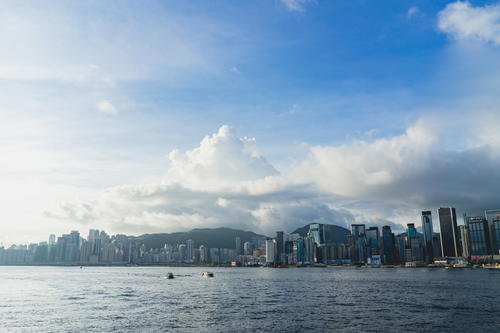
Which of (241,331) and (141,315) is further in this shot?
(141,315)

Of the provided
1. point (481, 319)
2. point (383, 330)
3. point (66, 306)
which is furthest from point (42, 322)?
point (481, 319)

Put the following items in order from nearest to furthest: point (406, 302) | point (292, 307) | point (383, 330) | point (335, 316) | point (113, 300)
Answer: point (383, 330)
point (335, 316)
point (292, 307)
point (406, 302)
point (113, 300)

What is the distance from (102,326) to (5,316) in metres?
27.8

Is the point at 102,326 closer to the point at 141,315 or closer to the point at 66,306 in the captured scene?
the point at 141,315

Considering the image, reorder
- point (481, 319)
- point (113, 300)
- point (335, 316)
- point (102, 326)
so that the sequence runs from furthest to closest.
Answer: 1. point (113, 300)
2. point (335, 316)
3. point (481, 319)
4. point (102, 326)

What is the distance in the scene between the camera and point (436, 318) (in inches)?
2689

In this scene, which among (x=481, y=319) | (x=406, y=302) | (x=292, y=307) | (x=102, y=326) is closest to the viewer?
(x=102, y=326)

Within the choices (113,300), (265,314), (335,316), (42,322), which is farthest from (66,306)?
(335,316)

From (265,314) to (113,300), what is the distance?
158ft

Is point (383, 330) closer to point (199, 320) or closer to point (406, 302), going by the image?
point (199, 320)

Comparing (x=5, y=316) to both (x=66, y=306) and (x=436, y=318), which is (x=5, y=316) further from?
(x=436, y=318)

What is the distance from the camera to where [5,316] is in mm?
74000

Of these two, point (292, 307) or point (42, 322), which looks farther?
point (292, 307)

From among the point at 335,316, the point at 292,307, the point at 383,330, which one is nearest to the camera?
the point at 383,330
